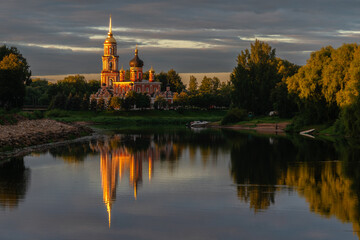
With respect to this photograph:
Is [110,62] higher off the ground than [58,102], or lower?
higher

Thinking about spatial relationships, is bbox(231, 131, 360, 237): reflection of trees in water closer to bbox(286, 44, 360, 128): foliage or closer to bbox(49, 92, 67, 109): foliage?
bbox(286, 44, 360, 128): foliage

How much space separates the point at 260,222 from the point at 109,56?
532 feet

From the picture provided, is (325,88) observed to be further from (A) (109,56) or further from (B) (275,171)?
(A) (109,56)

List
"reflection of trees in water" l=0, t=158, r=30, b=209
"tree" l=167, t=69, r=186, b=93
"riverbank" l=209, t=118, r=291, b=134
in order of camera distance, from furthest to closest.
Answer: "tree" l=167, t=69, r=186, b=93 → "riverbank" l=209, t=118, r=291, b=134 → "reflection of trees in water" l=0, t=158, r=30, b=209

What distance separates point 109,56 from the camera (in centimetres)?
17625

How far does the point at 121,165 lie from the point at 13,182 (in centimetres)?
886

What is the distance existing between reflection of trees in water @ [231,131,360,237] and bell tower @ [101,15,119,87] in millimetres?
134552

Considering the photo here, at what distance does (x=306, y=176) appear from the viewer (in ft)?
92.6

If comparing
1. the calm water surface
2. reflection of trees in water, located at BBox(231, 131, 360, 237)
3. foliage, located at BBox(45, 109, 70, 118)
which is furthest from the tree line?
foliage, located at BBox(45, 109, 70, 118)

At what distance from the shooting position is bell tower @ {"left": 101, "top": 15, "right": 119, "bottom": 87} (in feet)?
577

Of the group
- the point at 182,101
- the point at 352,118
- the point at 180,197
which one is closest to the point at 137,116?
the point at 182,101

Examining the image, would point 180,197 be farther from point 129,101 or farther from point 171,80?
point 171,80

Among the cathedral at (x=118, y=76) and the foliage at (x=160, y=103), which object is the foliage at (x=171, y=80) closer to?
the cathedral at (x=118, y=76)

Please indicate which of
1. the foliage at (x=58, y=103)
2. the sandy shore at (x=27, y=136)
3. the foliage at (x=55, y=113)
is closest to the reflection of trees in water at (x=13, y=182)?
the sandy shore at (x=27, y=136)
